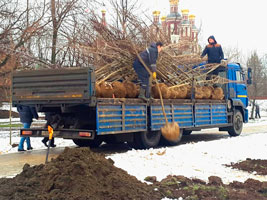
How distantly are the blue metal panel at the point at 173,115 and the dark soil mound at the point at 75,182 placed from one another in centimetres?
537

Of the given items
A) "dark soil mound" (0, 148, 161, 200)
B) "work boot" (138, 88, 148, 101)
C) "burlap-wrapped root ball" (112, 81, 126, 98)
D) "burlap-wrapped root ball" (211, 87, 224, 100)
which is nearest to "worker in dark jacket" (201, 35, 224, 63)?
"burlap-wrapped root ball" (211, 87, 224, 100)

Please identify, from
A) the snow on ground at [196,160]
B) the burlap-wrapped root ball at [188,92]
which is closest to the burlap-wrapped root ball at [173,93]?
the burlap-wrapped root ball at [188,92]

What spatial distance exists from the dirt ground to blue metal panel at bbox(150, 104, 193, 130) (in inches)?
203

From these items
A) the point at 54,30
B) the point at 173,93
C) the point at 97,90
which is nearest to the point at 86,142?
the point at 97,90

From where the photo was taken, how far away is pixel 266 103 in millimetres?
59094

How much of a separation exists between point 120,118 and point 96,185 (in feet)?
16.0

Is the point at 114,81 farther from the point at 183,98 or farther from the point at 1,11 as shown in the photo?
the point at 1,11

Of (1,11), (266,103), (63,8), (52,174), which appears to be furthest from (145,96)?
(266,103)

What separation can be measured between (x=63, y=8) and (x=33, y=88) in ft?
23.9

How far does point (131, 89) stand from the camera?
37.8ft

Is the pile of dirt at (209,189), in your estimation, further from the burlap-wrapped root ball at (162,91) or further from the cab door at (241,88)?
the cab door at (241,88)

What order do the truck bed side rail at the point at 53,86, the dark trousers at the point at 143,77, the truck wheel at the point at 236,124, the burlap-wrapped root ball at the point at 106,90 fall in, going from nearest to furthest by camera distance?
the truck bed side rail at the point at 53,86, the burlap-wrapped root ball at the point at 106,90, the dark trousers at the point at 143,77, the truck wheel at the point at 236,124

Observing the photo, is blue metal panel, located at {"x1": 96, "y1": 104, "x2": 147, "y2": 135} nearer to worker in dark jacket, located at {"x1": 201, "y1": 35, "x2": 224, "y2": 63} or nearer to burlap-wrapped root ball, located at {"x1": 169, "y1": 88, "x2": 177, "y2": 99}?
burlap-wrapped root ball, located at {"x1": 169, "y1": 88, "x2": 177, "y2": 99}

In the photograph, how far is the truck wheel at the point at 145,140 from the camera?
38.5 ft
